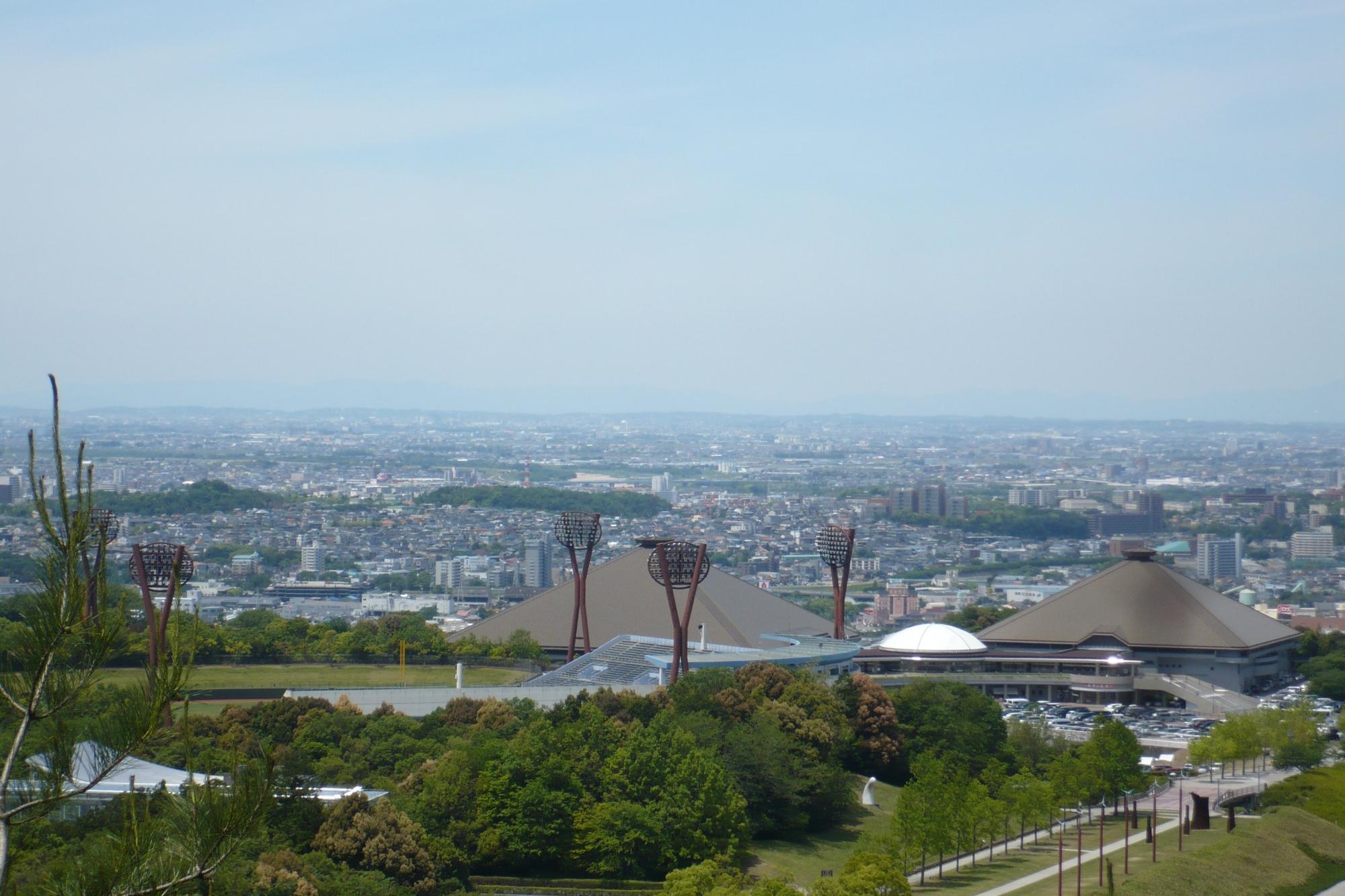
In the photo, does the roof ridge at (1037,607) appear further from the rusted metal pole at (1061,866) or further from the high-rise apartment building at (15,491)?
the high-rise apartment building at (15,491)

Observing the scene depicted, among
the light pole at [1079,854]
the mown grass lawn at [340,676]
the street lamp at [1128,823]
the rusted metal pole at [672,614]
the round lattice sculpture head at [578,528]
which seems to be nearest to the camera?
the light pole at [1079,854]

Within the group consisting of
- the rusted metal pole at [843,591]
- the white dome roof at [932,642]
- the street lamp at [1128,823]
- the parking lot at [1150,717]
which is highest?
the rusted metal pole at [843,591]

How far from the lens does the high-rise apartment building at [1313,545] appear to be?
15300 cm

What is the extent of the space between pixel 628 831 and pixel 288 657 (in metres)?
23.5

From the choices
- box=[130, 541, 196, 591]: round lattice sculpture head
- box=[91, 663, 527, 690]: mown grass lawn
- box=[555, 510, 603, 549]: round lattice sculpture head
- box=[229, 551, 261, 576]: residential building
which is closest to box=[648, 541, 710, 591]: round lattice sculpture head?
box=[555, 510, 603, 549]: round lattice sculpture head

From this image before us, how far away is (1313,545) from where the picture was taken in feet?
509

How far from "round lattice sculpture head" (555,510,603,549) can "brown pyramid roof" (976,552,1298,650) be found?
60.7ft

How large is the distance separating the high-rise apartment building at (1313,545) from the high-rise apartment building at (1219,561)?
18.1m

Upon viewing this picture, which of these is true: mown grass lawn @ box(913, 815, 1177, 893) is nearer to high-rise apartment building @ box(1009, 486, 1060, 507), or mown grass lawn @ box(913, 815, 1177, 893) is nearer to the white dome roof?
the white dome roof

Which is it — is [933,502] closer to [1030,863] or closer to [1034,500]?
[1034,500]

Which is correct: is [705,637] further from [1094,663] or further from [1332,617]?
[1332,617]

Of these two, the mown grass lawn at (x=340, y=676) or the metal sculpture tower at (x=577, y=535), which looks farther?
the metal sculpture tower at (x=577, y=535)

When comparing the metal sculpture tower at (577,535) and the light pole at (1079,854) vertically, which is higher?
the metal sculpture tower at (577,535)

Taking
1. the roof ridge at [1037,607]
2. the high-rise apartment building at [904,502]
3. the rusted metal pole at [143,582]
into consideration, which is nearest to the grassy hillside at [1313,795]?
the roof ridge at [1037,607]
